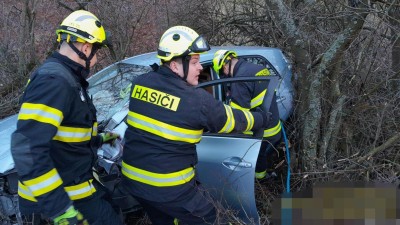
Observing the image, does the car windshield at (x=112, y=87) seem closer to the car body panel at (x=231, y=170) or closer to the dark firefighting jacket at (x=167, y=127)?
the car body panel at (x=231, y=170)

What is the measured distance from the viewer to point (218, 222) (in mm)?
2924

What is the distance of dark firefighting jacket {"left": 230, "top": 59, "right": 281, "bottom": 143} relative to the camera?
3.88m

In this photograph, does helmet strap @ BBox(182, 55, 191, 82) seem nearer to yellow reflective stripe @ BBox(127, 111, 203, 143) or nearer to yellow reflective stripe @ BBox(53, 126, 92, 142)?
yellow reflective stripe @ BBox(127, 111, 203, 143)

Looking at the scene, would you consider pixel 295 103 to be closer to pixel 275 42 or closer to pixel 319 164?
pixel 319 164

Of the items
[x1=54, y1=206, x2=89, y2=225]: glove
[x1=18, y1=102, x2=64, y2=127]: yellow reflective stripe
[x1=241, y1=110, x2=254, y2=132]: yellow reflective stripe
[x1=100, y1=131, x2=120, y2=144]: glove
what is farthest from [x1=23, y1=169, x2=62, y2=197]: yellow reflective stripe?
[x1=241, y1=110, x2=254, y2=132]: yellow reflective stripe

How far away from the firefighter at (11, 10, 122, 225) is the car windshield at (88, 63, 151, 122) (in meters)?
0.89

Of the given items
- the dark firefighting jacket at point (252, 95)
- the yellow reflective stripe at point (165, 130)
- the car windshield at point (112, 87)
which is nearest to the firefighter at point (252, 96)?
the dark firefighting jacket at point (252, 95)

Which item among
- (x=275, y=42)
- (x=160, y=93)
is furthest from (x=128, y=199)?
(x=275, y=42)

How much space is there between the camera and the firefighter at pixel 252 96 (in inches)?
153

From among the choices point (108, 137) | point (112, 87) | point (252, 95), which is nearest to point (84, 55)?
point (108, 137)

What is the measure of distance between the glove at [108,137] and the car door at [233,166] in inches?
27.2

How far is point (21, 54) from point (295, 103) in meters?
4.35

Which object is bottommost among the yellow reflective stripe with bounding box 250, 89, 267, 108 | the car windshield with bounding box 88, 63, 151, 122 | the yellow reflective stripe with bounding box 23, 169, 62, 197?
the yellow reflective stripe with bounding box 23, 169, 62, 197

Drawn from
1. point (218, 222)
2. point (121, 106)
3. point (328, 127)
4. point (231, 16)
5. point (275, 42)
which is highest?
point (231, 16)
